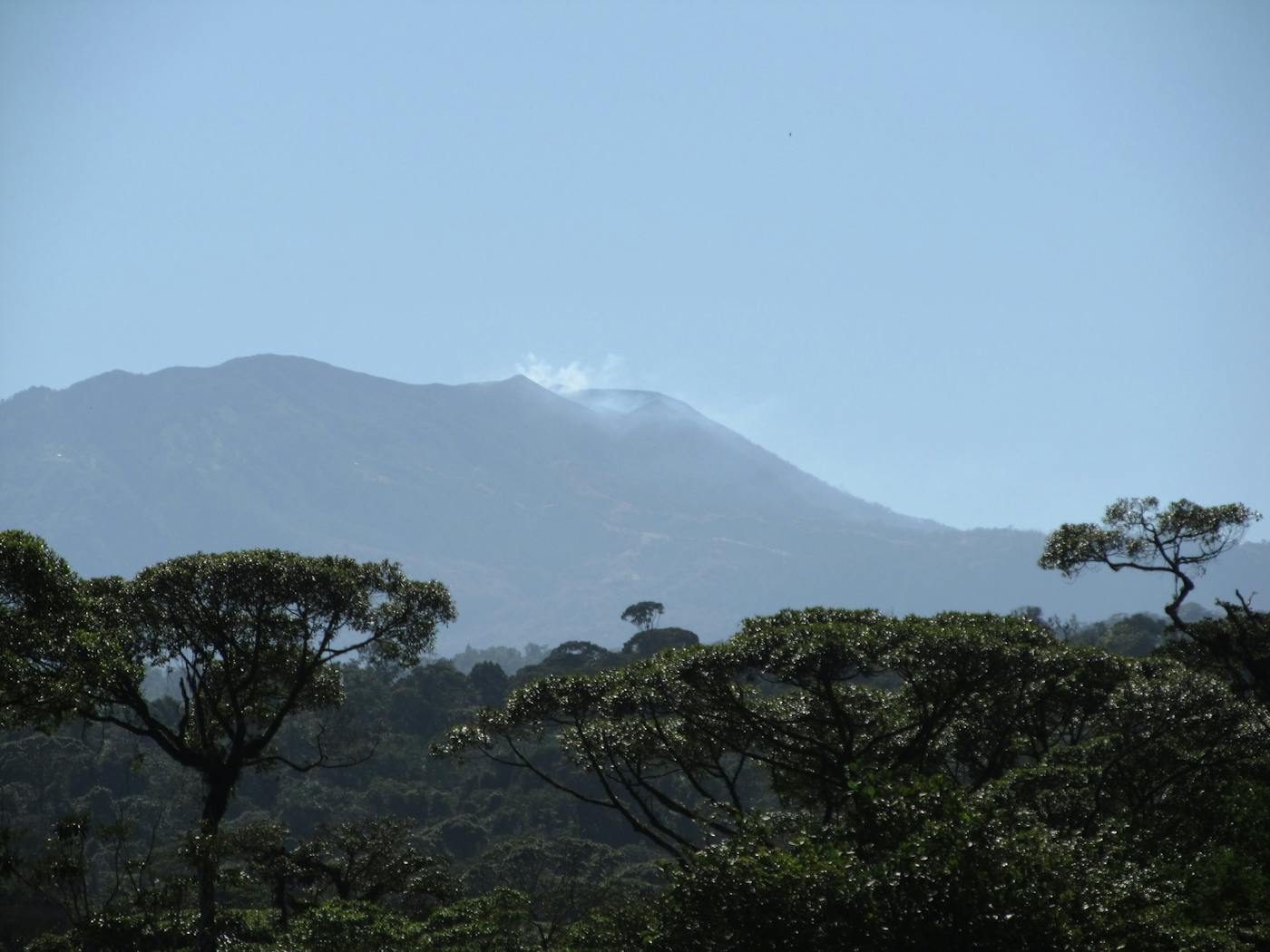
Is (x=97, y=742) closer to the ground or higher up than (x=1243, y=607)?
closer to the ground

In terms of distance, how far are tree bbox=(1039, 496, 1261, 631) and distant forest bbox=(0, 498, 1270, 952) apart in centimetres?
10

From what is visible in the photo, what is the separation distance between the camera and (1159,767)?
2809 centimetres

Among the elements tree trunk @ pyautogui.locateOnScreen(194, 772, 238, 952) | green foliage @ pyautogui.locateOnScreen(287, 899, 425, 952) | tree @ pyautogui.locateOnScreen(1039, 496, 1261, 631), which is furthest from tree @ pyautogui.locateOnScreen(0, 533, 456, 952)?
tree @ pyautogui.locateOnScreen(1039, 496, 1261, 631)

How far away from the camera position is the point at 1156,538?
36781mm

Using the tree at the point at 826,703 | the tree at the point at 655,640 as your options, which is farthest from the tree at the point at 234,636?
the tree at the point at 655,640

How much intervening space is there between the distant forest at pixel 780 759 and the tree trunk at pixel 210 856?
7 centimetres

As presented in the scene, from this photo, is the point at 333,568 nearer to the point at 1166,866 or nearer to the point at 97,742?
the point at 1166,866

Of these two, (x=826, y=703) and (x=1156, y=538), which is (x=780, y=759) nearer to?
(x=826, y=703)

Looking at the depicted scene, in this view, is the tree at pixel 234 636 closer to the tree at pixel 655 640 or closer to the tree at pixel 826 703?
the tree at pixel 826 703

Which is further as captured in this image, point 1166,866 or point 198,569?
point 198,569

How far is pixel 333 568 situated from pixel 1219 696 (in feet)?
73.1

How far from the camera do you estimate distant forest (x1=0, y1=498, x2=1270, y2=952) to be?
1474 cm

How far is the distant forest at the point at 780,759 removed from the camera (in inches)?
580

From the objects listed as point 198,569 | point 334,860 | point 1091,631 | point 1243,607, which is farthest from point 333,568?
point 1091,631
